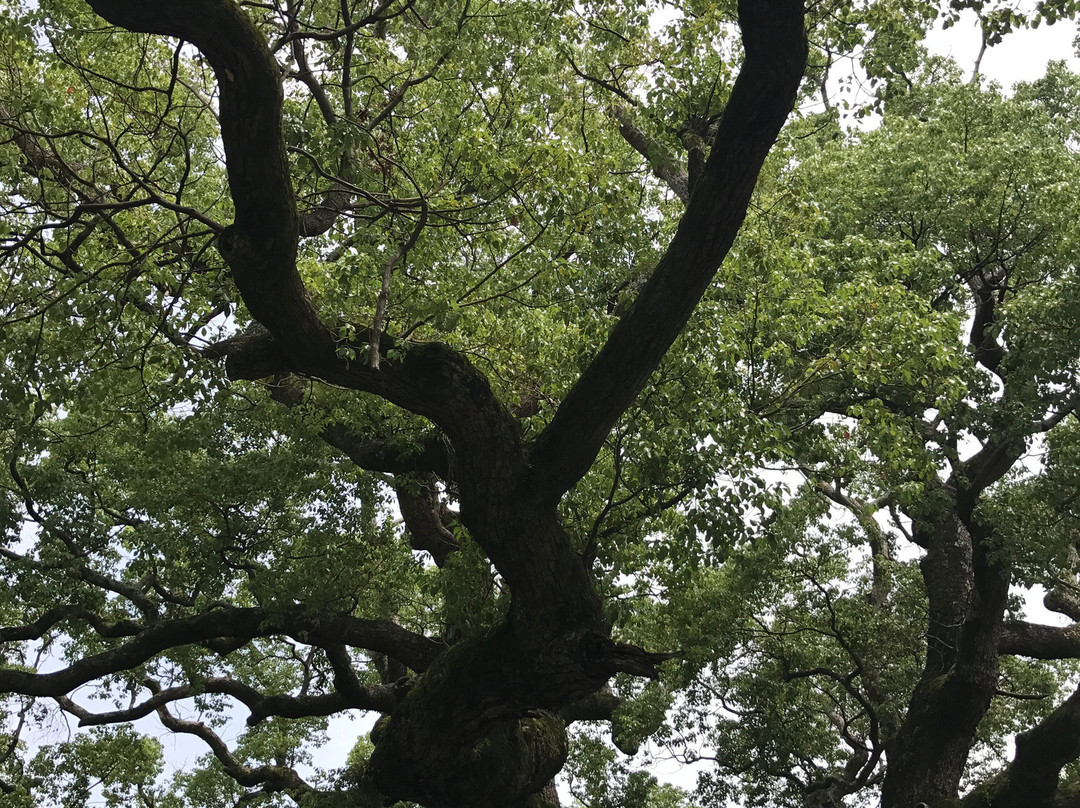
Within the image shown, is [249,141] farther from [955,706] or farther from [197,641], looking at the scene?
[955,706]

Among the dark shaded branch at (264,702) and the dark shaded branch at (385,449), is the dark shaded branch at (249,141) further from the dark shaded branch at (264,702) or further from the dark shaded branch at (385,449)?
the dark shaded branch at (264,702)

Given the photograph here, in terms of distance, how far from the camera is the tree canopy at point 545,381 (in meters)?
5.60

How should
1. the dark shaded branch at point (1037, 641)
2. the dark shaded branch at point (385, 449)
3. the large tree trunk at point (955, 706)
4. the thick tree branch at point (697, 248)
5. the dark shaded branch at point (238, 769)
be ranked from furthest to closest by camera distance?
the dark shaded branch at point (238, 769) < the dark shaded branch at point (1037, 641) < the large tree trunk at point (955, 706) < the dark shaded branch at point (385, 449) < the thick tree branch at point (697, 248)

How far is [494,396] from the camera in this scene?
605 cm

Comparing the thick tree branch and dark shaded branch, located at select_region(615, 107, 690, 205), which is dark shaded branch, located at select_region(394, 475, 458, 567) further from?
the thick tree branch

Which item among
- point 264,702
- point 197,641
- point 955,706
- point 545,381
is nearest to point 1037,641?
point 955,706

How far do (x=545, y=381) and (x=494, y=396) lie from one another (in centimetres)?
167

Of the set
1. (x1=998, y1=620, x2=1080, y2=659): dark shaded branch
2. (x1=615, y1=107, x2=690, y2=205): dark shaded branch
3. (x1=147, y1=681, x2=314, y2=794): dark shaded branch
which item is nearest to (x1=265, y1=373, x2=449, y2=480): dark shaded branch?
(x1=615, y1=107, x2=690, y2=205): dark shaded branch

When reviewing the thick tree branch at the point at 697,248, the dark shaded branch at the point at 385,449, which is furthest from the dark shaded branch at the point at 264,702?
the thick tree branch at the point at 697,248

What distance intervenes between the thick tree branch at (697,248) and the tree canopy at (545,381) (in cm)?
2

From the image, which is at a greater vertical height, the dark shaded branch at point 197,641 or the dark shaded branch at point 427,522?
the dark shaded branch at point 427,522

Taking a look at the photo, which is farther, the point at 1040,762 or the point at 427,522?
the point at 427,522

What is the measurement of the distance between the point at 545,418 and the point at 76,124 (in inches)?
192

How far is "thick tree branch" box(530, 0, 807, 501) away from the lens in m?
4.19
